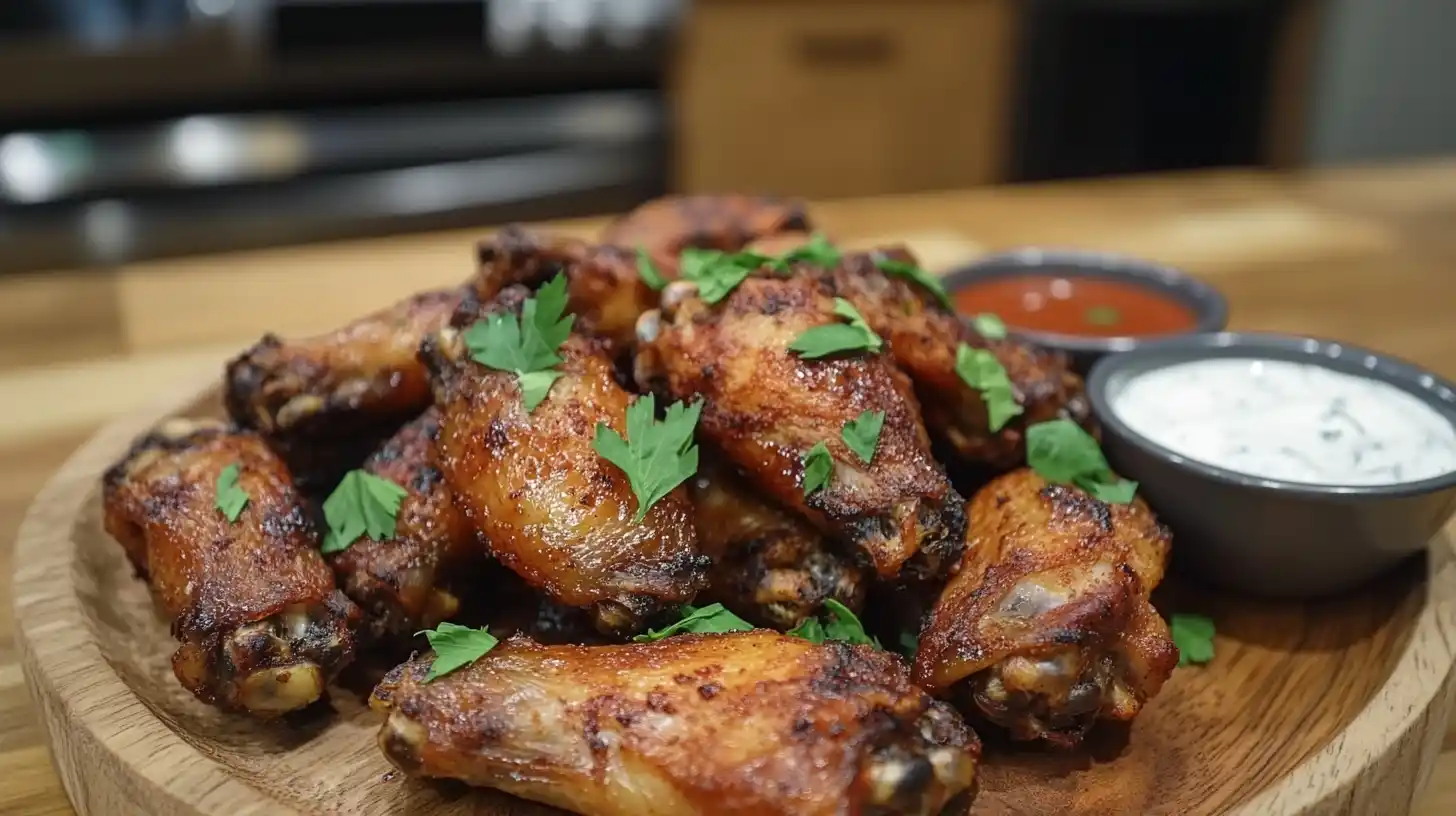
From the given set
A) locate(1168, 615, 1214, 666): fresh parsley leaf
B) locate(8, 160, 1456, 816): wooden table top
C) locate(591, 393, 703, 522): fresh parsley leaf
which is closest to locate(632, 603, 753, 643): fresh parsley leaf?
locate(591, 393, 703, 522): fresh parsley leaf

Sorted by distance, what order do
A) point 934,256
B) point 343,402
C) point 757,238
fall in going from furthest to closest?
point 934,256 → point 757,238 → point 343,402

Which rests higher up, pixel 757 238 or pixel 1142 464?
pixel 757 238

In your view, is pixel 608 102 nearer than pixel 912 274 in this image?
No

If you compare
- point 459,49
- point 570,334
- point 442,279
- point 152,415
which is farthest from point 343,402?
point 459,49

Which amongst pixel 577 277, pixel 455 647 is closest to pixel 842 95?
pixel 577 277

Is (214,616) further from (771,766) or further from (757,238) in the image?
(757,238)

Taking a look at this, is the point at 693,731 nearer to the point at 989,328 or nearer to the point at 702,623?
the point at 702,623

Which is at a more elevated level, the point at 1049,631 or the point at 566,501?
the point at 566,501

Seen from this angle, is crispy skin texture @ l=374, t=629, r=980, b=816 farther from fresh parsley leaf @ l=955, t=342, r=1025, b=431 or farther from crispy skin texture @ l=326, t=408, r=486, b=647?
fresh parsley leaf @ l=955, t=342, r=1025, b=431
